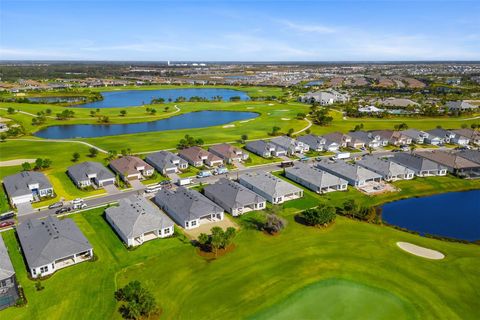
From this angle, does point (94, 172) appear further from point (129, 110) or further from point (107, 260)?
point (129, 110)

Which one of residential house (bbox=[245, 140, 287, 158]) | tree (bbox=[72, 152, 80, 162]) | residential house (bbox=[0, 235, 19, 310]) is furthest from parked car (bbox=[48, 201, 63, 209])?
residential house (bbox=[245, 140, 287, 158])

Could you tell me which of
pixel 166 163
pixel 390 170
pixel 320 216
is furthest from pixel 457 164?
pixel 166 163

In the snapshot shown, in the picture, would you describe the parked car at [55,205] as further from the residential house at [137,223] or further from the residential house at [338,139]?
the residential house at [338,139]

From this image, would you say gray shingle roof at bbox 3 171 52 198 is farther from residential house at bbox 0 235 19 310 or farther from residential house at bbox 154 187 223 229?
residential house at bbox 0 235 19 310

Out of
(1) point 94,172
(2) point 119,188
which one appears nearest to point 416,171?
(2) point 119,188

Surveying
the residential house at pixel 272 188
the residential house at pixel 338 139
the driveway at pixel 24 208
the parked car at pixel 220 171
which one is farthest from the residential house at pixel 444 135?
the driveway at pixel 24 208
